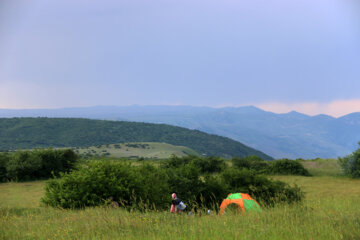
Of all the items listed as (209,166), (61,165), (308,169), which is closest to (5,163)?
(61,165)

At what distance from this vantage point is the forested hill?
126875mm

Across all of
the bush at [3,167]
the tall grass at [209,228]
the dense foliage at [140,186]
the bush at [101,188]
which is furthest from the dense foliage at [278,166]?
the tall grass at [209,228]

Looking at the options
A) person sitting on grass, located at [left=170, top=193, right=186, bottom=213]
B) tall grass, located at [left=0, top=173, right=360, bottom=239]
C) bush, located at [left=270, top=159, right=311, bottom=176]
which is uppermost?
tall grass, located at [left=0, top=173, right=360, bottom=239]

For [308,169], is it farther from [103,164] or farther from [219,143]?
[219,143]

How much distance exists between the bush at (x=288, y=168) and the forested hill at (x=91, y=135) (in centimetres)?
10055

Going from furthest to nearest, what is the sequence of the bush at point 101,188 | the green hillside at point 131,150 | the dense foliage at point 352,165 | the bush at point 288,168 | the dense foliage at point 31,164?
the green hillside at point 131,150
the bush at point 288,168
the dense foliage at point 352,165
the dense foliage at point 31,164
the bush at point 101,188

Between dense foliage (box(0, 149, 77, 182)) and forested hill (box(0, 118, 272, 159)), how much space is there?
89.2m

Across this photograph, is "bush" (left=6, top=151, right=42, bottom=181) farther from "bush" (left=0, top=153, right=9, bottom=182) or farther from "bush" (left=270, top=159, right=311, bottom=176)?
"bush" (left=270, top=159, right=311, bottom=176)

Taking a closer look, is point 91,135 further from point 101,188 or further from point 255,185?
point 101,188

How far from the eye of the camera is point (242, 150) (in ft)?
584

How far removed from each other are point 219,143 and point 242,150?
14.1 meters

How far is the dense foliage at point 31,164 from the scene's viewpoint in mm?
28922

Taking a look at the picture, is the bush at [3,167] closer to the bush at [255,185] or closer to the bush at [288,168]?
the bush at [255,185]

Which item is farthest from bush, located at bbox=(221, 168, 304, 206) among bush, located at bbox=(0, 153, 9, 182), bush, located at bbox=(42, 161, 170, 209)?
bush, located at bbox=(0, 153, 9, 182)
